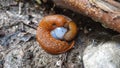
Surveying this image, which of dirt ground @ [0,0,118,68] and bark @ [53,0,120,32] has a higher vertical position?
bark @ [53,0,120,32]

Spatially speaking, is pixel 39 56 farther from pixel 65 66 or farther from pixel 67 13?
pixel 67 13

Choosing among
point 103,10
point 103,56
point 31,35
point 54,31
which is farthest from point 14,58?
point 103,10

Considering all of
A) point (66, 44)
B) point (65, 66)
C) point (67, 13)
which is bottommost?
point (65, 66)

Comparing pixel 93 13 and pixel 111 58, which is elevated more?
pixel 93 13

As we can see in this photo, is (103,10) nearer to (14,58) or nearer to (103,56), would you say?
(103,56)

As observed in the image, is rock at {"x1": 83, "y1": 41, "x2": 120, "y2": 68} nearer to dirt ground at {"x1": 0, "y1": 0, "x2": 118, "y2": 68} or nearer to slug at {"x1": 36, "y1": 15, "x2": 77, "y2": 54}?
dirt ground at {"x1": 0, "y1": 0, "x2": 118, "y2": 68}

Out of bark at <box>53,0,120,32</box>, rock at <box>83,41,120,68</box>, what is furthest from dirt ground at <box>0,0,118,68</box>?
bark at <box>53,0,120,32</box>

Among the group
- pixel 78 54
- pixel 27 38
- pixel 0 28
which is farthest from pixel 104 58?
pixel 0 28
